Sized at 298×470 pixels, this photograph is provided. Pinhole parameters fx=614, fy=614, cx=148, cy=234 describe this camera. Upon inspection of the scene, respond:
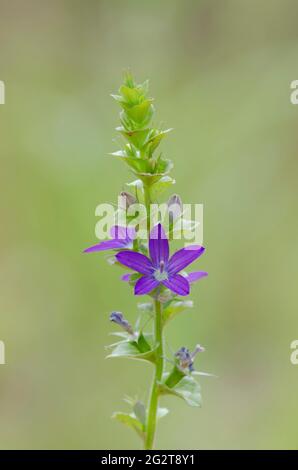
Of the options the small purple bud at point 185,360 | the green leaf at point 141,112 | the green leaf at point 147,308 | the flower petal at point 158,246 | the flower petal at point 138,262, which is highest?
the green leaf at point 141,112

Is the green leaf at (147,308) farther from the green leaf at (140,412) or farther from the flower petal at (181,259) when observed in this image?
the green leaf at (140,412)

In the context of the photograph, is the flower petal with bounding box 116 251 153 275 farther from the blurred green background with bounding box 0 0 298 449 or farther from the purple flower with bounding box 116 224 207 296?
the blurred green background with bounding box 0 0 298 449

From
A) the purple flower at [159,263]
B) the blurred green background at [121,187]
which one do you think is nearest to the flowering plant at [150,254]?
the purple flower at [159,263]

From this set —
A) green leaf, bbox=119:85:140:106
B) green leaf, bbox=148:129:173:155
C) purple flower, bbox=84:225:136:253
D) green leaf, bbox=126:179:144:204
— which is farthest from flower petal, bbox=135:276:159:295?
green leaf, bbox=119:85:140:106

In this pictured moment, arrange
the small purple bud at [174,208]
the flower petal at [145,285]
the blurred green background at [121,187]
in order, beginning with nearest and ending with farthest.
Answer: the flower petal at [145,285] < the small purple bud at [174,208] < the blurred green background at [121,187]

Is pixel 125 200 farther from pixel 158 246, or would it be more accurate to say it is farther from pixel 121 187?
pixel 121 187

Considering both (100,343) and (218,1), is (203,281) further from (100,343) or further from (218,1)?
(218,1)

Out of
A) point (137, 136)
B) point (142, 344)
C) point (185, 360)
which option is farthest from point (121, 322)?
point (137, 136)
